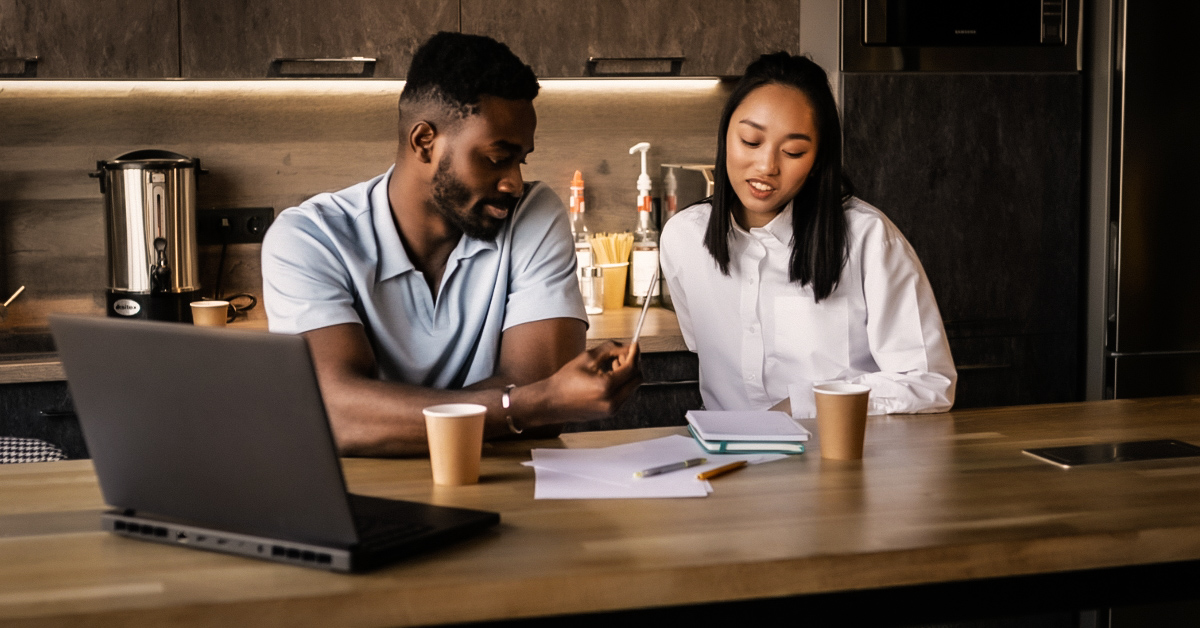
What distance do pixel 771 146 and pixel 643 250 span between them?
103 centimetres

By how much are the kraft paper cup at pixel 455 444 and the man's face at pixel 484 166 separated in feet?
1.75

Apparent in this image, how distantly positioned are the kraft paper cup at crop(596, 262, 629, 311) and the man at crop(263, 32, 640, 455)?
44.8 inches

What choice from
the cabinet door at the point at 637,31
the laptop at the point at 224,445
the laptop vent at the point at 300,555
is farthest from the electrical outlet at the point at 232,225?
the laptop vent at the point at 300,555

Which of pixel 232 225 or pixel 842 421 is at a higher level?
pixel 232 225

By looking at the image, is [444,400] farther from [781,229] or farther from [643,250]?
[643,250]

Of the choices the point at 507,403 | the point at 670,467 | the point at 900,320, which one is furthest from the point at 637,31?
the point at 670,467

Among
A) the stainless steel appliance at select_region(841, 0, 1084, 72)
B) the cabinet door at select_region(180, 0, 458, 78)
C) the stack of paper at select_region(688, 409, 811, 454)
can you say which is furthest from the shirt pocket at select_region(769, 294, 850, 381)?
the cabinet door at select_region(180, 0, 458, 78)

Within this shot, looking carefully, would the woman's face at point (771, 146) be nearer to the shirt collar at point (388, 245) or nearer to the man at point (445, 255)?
the man at point (445, 255)

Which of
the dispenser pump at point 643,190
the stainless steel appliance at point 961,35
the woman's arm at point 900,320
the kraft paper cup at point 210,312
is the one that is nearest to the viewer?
the woman's arm at point 900,320

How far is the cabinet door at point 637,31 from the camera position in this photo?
271 cm

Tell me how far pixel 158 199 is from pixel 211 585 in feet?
6.41

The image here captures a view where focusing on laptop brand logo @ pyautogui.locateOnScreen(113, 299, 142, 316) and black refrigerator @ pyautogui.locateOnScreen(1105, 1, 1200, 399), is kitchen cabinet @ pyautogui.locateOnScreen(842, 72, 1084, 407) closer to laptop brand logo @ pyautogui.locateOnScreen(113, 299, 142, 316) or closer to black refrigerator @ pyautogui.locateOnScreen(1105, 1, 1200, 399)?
black refrigerator @ pyautogui.locateOnScreen(1105, 1, 1200, 399)

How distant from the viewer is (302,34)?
103 inches

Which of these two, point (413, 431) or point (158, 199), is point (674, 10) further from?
point (413, 431)
